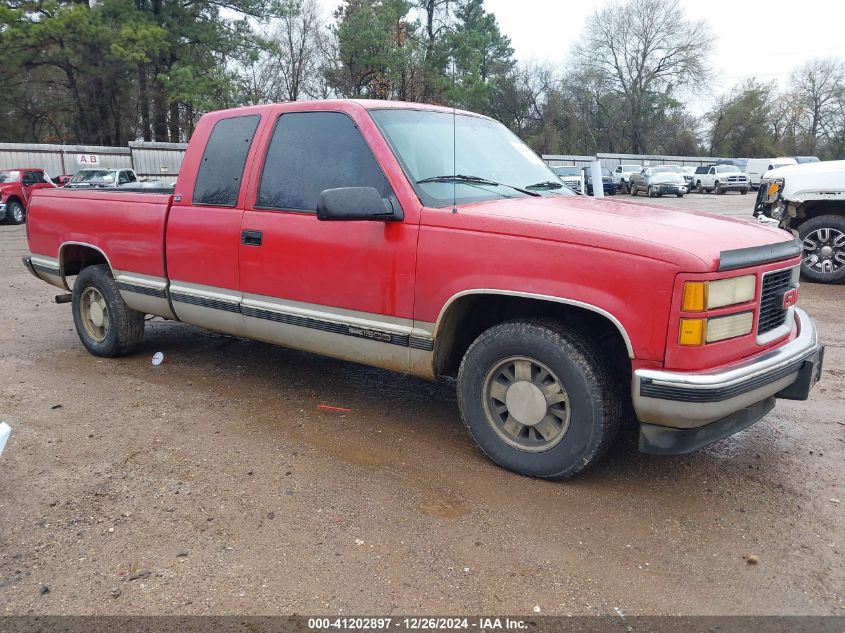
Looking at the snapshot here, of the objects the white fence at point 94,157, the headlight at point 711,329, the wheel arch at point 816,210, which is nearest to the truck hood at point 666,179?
the white fence at point 94,157

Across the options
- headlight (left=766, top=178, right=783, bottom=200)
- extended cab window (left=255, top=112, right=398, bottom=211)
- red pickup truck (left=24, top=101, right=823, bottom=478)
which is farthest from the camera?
headlight (left=766, top=178, right=783, bottom=200)

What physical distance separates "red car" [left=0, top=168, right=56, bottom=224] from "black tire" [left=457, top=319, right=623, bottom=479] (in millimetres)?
22037

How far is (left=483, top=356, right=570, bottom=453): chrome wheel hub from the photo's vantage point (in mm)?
3451

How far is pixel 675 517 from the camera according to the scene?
3273 mm

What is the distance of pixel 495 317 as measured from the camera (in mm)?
3947

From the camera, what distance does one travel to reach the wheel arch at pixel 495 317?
348 cm

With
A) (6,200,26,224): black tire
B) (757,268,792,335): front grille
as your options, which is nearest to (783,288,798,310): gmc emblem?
(757,268,792,335): front grille

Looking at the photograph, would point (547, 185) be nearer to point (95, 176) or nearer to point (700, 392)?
point (700, 392)

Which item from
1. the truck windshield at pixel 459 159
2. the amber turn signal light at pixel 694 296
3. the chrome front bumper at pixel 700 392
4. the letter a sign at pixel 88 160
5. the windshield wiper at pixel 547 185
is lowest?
the chrome front bumper at pixel 700 392

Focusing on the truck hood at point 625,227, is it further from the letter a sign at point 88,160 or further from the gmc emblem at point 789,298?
the letter a sign at point 88,160

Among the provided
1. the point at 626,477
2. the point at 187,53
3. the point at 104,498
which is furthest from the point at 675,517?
the point at 187,53

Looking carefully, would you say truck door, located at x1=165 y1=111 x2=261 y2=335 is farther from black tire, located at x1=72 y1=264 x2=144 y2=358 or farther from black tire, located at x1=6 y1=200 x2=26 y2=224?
black tire, located at x1=6 y1=200 x2=26 y2=224

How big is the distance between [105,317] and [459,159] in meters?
3.42

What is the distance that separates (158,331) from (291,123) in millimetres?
3325
